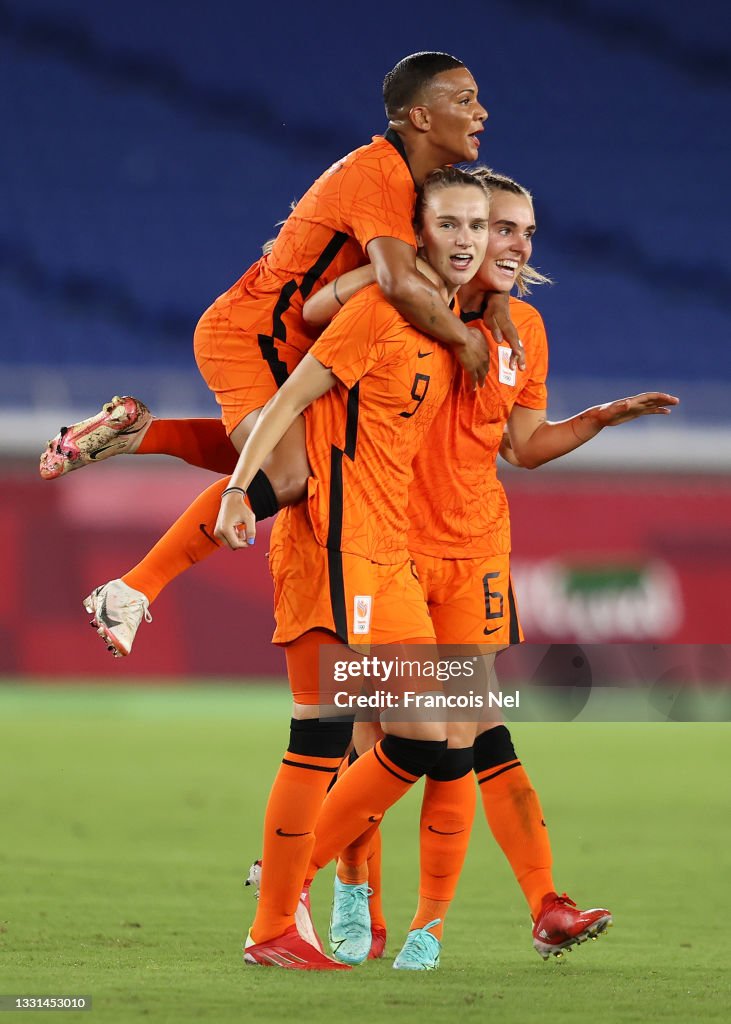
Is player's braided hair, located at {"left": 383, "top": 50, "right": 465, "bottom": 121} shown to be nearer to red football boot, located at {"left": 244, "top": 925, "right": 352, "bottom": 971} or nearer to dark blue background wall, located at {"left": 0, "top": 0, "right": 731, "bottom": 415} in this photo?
red football boot, located at {"left": 244, "top": 925, "right": 352, "bottom": 971}

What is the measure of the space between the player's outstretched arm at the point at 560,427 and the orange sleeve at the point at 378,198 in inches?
27.5

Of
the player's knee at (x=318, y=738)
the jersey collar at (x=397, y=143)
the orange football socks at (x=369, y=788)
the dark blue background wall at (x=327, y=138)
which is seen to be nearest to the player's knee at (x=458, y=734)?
the orange football socks at (x=369, y=788)

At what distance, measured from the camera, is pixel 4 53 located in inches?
736

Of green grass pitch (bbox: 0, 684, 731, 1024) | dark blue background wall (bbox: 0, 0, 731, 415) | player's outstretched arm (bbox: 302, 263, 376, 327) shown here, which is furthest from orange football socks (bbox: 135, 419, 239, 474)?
dark blue background wall (bbox: 0, 0, 731, 415)

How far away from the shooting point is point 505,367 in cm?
371

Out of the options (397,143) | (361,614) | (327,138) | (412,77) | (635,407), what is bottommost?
(361,614)

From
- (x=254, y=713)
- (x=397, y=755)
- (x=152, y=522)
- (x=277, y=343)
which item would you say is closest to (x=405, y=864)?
(x=397, y=755)

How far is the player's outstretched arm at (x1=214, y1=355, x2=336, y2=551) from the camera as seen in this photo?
3.16 m

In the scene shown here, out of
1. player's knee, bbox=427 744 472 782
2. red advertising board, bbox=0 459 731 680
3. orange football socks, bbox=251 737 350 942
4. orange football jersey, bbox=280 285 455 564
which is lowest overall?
orange football socks, bbox=251 737 350 942

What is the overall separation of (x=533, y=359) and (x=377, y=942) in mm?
1585

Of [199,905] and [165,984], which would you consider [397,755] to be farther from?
[199,905]

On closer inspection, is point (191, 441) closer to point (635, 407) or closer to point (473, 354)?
point (473, 354)

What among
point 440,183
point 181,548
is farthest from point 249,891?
point 440,183

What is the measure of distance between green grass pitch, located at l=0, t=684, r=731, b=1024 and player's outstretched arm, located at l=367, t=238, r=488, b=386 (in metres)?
1.45
